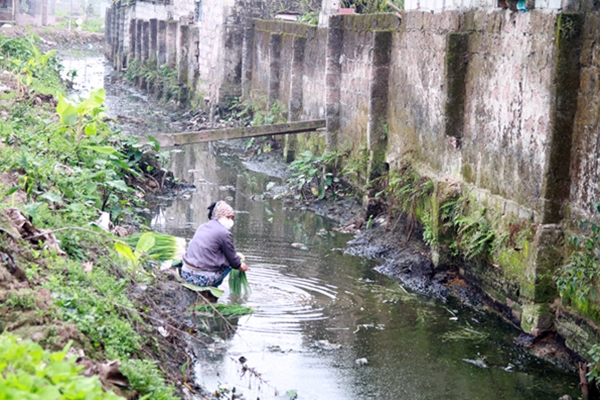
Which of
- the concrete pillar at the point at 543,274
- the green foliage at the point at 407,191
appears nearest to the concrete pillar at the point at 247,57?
the green foliage at the point at 407,191

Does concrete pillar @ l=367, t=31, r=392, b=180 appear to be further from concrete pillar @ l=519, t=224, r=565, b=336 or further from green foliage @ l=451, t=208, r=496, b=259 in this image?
concrete pillar @ l=519, t=224, r=565, b=336

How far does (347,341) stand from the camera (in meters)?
A: 8.10

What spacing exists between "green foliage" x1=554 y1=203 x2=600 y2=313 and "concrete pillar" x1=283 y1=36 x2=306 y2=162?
394 inches

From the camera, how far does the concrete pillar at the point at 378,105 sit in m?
12.7

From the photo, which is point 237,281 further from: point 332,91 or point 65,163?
point 332,91

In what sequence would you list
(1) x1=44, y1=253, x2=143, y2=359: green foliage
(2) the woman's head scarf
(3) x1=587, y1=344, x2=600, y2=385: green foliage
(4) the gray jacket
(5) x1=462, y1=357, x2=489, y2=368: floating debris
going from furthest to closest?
(2) the woman's head scarf < (4) the gray jacket < (5) x1=462, y1=357, x2=489, y2=368: floating debris < (3) x1=587, y1=344, x2=600, y2=385: green foliage < (1) x1=44, y1=253, x2=143, y2=359: green foliage

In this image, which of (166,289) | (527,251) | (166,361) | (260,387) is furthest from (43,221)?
(527,251)

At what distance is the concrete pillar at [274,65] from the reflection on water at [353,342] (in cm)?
794

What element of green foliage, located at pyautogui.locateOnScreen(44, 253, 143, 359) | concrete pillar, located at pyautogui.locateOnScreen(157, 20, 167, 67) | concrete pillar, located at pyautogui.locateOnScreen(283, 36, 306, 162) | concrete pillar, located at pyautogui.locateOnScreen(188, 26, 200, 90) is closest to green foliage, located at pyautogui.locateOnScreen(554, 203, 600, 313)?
green foliage, located at pyautogui.locateOnScreen(44, 253, 143, 359)

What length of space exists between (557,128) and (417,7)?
14.4ft

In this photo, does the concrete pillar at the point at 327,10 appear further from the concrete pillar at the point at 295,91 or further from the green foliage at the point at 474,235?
the green foliage at the point at 474,235

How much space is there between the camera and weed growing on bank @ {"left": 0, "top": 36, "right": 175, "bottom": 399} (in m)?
5.02

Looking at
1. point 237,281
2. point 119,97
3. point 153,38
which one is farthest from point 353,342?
point 153,38

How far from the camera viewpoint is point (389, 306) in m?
9.24
